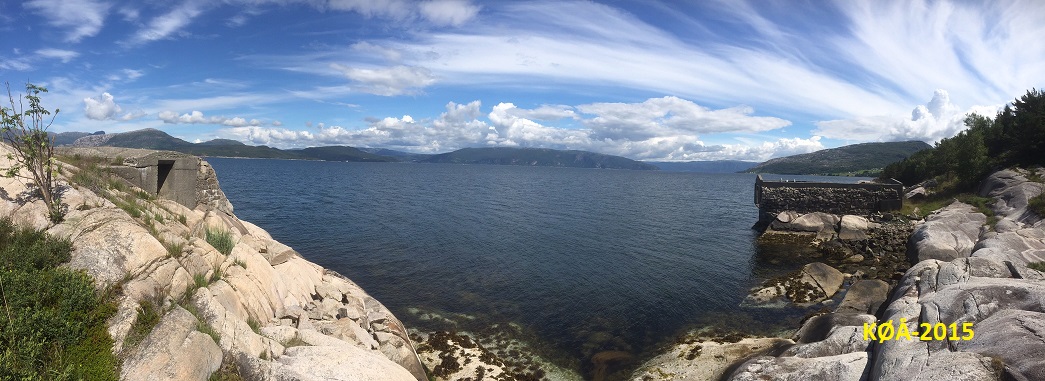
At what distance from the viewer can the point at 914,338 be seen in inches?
502

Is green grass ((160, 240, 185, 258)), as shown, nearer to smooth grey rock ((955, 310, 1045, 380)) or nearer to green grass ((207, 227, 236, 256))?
green grass ((207, 227, 236, 256))

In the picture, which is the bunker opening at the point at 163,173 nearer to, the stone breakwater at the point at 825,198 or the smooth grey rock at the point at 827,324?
the smooth grey rock at the point at 827,324

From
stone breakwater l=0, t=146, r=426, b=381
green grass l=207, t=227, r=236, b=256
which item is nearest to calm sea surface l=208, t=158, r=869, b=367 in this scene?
stone breakwater l=0, t=146, r=426, b=381

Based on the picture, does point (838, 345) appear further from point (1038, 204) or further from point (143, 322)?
point (1038, 204)

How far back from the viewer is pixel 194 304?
11609 millimetres

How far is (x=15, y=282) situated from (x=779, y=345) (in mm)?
24121

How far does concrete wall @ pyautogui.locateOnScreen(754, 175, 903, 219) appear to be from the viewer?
51594 mm

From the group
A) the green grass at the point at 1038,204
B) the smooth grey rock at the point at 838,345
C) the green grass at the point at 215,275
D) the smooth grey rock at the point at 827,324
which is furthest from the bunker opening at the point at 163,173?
the green grass at the point at 1038,204

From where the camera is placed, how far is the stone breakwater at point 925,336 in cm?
1046

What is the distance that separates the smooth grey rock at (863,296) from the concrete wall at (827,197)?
31318 millimetres

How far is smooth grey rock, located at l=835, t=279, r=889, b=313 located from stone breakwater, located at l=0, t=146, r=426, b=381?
22523 millimetres

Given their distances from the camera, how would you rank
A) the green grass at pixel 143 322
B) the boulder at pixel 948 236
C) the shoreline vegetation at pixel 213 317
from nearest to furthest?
the shoreline vegetation at pixel 213 317 → the green grass at pixel 143 322 → the boulder at pixel 948 236

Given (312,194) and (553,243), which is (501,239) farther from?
(312,194)

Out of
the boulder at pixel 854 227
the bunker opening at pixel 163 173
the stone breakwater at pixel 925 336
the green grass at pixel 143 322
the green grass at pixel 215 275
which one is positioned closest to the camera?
the green grass at pixel 143 322
